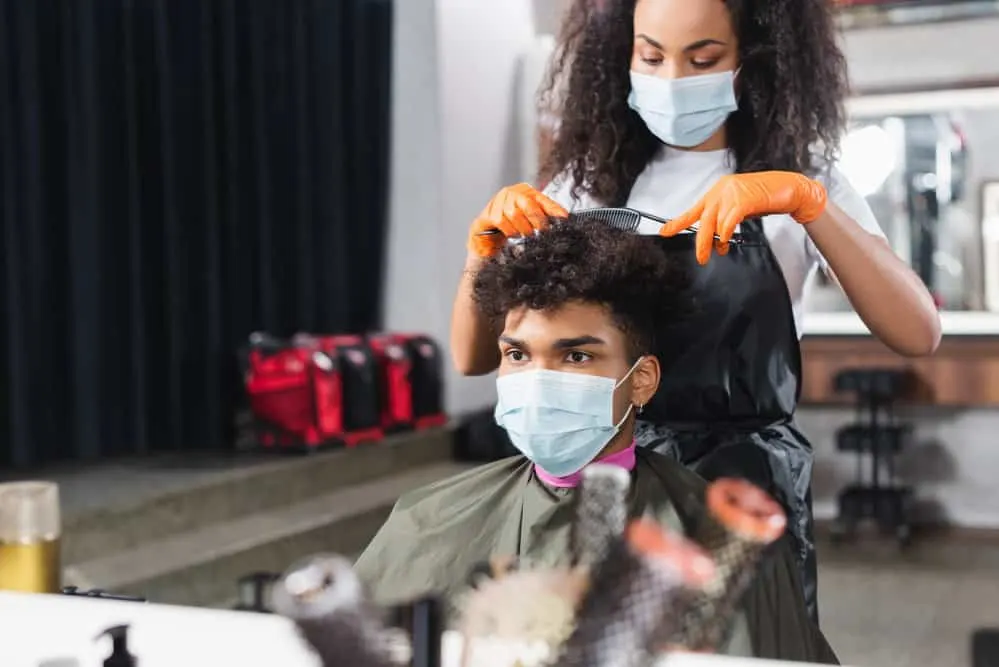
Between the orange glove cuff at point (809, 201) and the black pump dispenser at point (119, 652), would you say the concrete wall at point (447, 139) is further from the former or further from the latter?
the black pump dispenser at point (119, 652)

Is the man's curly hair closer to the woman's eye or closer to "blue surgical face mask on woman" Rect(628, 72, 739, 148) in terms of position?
the woman's eye

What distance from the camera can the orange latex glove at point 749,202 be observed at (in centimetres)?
116

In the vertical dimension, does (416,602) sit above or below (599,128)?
below

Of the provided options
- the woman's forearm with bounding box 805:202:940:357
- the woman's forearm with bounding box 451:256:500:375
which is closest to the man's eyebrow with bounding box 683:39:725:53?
the woman's forearm with bounding box 805:202:940:357

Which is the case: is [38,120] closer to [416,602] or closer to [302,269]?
[302,269]

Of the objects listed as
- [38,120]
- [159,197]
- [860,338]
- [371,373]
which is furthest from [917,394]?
[38,120]

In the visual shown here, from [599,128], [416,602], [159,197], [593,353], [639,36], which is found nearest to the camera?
[416,602]

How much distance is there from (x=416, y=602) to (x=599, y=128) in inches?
37.7

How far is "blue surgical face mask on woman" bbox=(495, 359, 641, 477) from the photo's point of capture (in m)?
1.27

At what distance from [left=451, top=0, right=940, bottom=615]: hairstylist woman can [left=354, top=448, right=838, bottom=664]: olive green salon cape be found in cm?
12

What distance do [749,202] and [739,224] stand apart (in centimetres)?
20

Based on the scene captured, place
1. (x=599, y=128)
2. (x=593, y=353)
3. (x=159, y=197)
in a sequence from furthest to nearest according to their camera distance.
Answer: (x=159, y=197) → (x=599, y=128) → (x=593, y=353)

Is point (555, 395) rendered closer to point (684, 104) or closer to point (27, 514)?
point (684, 104)

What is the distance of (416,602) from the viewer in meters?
0.72
